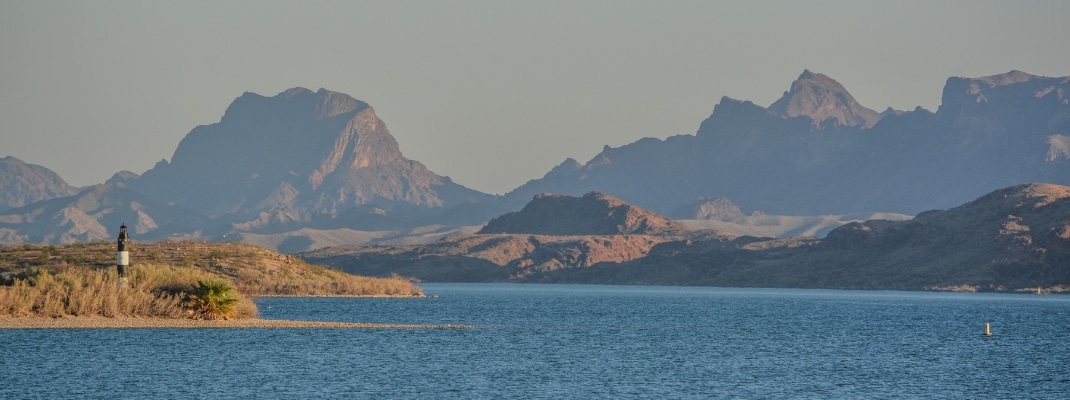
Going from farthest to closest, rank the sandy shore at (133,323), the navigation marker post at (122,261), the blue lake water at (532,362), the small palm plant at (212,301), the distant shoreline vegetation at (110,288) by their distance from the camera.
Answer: the navigation marker post at (122,261) → the small palm plant at (212,301) → the distant shoreline vegetation at (110,288) → the sandy shore at (133,323) → the blue lake water at (532,362)

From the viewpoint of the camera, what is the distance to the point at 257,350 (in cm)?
5688

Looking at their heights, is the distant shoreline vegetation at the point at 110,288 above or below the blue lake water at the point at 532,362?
above

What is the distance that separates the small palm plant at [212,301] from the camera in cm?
6825

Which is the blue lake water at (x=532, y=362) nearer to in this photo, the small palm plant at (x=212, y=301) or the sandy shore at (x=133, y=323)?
the sandy shore at (x=133, y=323)

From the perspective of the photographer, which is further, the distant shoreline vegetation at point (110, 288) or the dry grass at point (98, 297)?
the distant shoreline vegetation at point (110, 288)

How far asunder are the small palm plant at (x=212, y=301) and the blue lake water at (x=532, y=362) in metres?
3.40

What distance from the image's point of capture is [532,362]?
56500 millimetres

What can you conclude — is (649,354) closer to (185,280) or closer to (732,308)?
(185,280)

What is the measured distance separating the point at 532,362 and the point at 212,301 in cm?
1945

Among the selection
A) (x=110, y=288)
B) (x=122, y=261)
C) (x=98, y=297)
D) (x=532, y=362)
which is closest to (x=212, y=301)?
(x=110, y=288)

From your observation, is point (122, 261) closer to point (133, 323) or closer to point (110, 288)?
point (110, 288)

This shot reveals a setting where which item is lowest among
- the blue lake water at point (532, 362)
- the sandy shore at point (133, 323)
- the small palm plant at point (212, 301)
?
the blue lake water at point (532, 362)

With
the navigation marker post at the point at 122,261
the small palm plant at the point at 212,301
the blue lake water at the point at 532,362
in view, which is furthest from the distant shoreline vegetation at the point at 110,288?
the blue lake water at the point at 532,362

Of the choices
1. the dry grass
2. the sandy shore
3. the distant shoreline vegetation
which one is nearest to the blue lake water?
the sandy shore
